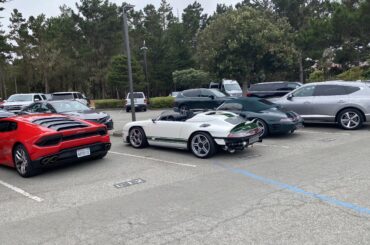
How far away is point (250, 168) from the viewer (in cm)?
722

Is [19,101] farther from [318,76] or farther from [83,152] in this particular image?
[318,76]

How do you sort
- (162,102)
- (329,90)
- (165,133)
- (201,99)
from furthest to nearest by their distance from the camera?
1. (162,102)
2. (201,99)
3. (329,90)
4. (165,133)

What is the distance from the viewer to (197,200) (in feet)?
17.5

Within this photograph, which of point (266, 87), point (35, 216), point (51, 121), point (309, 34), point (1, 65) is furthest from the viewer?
point (1, 65)

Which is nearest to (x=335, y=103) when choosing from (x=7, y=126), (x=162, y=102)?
(x=7, y=126)

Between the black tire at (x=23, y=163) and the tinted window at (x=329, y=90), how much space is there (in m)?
9.62

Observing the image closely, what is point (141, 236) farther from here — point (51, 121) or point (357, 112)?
point (357, 112)

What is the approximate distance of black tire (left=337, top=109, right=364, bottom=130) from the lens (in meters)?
11.7

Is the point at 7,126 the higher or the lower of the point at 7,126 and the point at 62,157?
the higher

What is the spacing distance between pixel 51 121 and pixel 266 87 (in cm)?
1350

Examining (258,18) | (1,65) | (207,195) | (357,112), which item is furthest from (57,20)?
(207,195)

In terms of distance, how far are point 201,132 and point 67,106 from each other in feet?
23.5

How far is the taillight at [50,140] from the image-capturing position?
7.00m

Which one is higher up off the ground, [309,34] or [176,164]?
[309,34]
